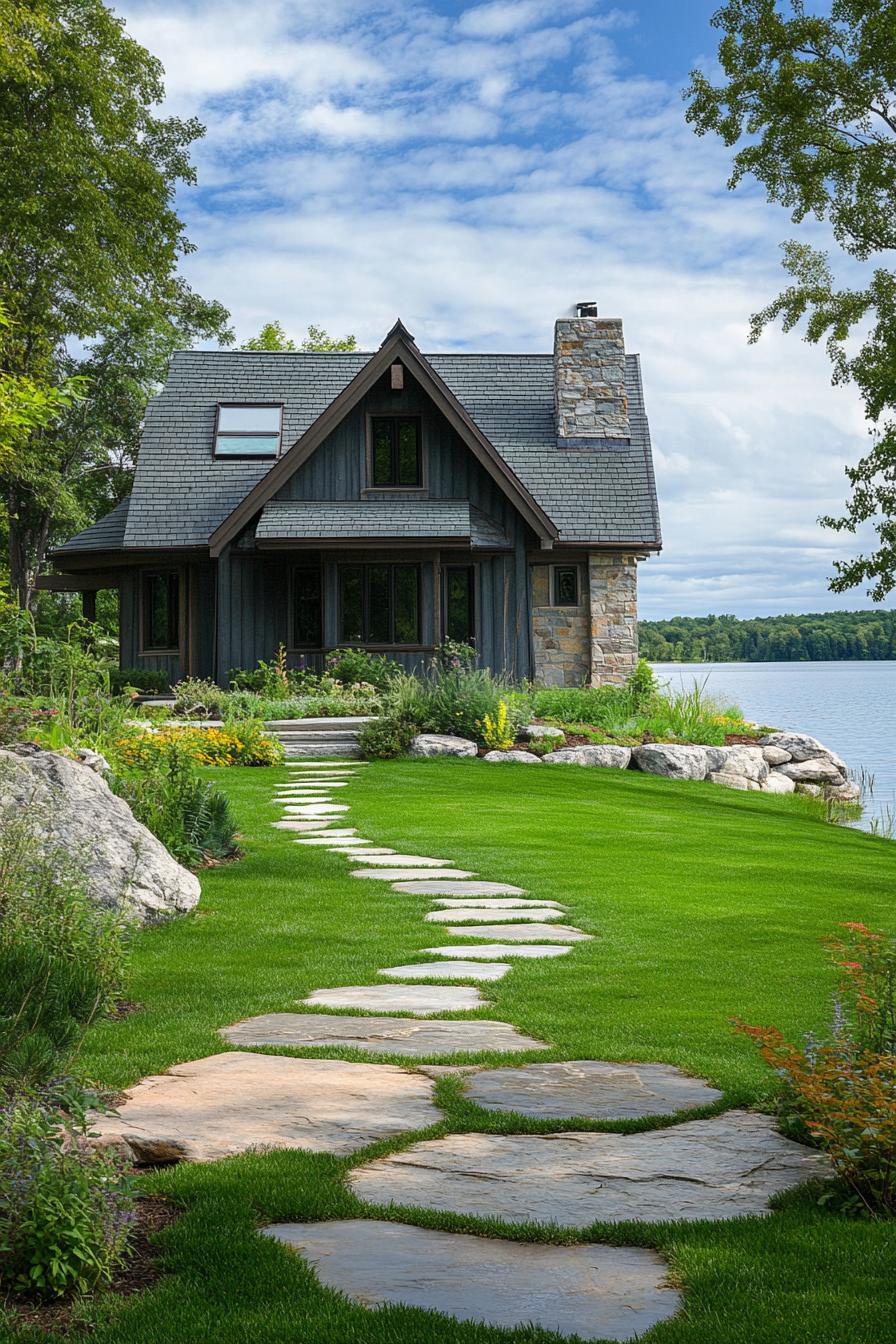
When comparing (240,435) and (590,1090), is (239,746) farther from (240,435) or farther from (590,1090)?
(590,1090)

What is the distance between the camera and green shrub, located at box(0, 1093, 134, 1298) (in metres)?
2.68

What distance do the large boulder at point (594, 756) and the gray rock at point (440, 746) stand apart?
3.55 feet

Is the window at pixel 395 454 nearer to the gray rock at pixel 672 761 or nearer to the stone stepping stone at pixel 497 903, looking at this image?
the gray rock at pixel 672 761

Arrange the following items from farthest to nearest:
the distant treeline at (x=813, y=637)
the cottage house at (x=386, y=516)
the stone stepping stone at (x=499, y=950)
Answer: the distant treeline at (x=813, y=637), the cottage house at (x=386, y=516), the stone stepping stone at (x=499, y=950)

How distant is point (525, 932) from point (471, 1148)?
3.27 metres

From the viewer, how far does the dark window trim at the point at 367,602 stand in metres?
22.4

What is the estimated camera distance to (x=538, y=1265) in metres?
2.77

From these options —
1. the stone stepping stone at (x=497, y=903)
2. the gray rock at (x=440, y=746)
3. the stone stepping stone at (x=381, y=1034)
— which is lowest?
the stone stepping stone at (x=497, y=903)

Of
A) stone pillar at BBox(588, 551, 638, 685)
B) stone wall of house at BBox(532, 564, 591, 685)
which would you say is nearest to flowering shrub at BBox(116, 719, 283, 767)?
stone wall of house at BBox(532, 564, 591, 685)

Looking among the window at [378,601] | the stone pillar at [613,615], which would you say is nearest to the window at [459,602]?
the window at [378,601]

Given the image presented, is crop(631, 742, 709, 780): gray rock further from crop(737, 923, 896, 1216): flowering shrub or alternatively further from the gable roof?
crop(737, 923, 896, 1216): flowering shrub

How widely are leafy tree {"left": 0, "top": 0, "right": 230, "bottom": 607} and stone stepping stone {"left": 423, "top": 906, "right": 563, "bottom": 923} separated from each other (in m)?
14.5

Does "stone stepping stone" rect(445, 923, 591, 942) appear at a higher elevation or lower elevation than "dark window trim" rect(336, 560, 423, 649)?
lower

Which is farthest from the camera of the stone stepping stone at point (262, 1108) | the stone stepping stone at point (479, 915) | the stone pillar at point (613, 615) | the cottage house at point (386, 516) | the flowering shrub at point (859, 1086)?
the stone pillar at point (613, 615)
